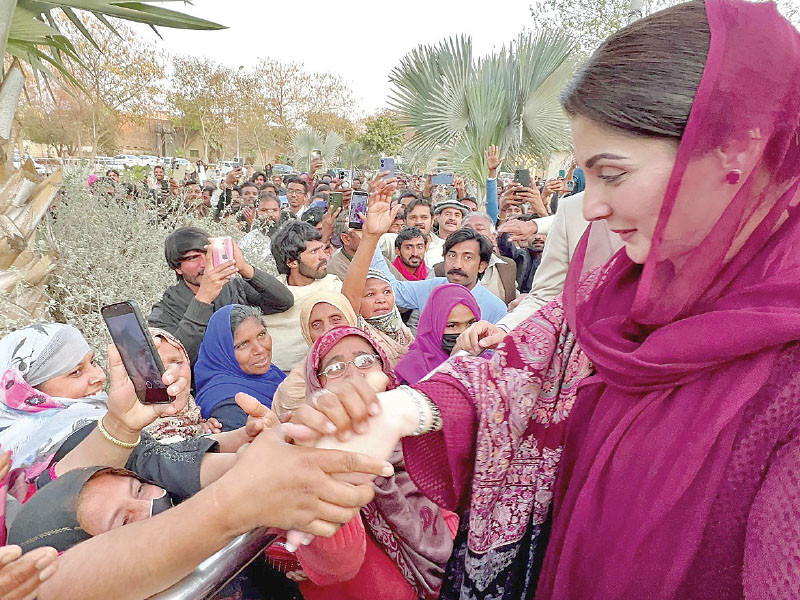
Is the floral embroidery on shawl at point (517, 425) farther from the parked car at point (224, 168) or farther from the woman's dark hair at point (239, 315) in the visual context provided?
the parked car at point (224, 168)

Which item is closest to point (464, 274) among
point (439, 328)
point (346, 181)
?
point (439, 328)

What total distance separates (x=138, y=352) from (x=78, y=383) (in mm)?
1146

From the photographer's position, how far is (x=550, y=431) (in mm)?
1259

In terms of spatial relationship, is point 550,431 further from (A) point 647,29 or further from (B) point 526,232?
(B) point 526,232

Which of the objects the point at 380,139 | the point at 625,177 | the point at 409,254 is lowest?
the point at 409,254

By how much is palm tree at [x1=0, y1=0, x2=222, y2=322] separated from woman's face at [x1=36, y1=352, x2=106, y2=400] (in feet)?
4.77

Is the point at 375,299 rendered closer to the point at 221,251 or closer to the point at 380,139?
the point at 221,251

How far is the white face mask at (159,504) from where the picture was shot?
1327 mm

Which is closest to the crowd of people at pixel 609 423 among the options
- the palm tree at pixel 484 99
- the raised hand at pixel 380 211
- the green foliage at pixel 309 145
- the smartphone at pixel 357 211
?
the raised hand at pixel 380 211

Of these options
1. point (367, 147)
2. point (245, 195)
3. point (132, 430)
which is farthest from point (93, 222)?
point (367, 147)

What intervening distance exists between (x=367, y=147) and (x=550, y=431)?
3754 cm

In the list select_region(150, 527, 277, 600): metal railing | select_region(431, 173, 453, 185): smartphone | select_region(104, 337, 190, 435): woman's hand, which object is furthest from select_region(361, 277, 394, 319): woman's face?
select_region(431, 173, 453, 185): smartphone

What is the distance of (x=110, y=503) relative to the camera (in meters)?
1.23

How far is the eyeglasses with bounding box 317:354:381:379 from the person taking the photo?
7.77 feet
